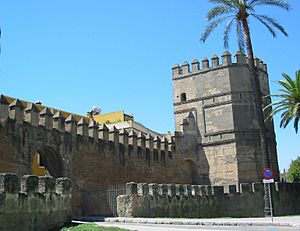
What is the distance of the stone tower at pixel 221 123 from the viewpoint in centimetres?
2706

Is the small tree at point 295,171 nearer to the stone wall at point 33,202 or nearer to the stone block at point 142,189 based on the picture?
the stone block at point 142,189

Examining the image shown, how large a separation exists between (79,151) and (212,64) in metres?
12.6

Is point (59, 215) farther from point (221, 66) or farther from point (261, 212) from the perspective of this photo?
point (221, 66)

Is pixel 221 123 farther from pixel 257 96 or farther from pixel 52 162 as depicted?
pixel 52 162

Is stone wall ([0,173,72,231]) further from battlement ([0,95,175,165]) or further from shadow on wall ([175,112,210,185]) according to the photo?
shadow on wall ([175,112,210,185])

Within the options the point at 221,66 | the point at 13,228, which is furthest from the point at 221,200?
the point at 13,228

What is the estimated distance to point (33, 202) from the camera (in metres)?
11.2

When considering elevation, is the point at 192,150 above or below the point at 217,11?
below

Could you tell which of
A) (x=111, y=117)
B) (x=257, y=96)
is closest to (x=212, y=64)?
(x=257, y=96)

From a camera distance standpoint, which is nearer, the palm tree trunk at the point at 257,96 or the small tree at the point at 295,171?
the palm tree trunk at the point at 257,96

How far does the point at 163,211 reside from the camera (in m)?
17.6

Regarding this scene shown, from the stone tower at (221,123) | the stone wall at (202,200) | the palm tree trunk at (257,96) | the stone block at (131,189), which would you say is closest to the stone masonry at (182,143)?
the stone tower at (221,123)

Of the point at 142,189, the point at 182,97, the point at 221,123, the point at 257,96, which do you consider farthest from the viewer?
the point at 182,97

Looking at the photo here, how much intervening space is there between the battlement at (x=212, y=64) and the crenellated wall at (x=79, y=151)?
592 centimetres
